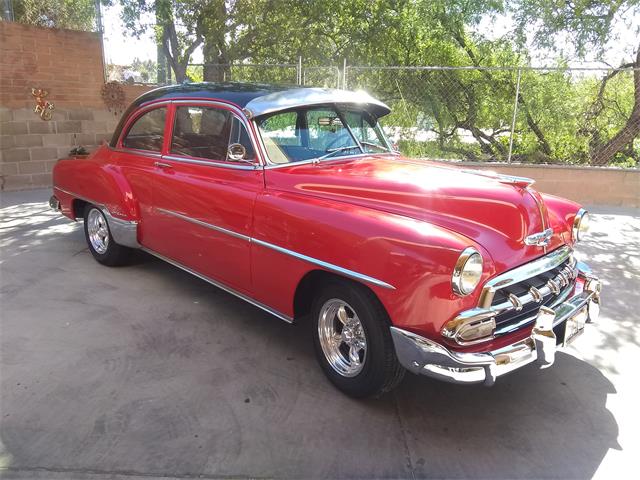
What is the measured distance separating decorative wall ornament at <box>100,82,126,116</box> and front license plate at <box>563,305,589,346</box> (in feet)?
30.2

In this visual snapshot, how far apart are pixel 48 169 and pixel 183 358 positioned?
7.09m

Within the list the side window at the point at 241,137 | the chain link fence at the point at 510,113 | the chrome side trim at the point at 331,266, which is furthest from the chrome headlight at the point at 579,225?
the chain link fence at the point at 510,113

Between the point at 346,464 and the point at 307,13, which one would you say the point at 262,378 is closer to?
the point at 346,464

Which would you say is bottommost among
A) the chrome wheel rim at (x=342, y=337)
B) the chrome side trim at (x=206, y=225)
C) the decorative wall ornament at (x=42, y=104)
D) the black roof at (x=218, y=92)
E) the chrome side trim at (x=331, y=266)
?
the chrome wheel rim at (x=342, y=337)

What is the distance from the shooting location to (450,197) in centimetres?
287

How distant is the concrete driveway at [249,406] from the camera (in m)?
2.46

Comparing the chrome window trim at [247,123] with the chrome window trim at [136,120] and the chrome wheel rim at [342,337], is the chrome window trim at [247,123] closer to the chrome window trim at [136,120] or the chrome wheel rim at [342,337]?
the chrome window trim at [136,120]

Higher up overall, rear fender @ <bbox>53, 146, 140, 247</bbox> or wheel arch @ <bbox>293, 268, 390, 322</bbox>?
rear fender @ <bbox>53, 146, 140, 247</bbox>

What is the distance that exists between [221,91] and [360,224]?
193cm

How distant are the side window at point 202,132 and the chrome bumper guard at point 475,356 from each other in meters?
2.07

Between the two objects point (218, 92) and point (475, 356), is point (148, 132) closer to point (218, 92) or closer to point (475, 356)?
point (218, 92)

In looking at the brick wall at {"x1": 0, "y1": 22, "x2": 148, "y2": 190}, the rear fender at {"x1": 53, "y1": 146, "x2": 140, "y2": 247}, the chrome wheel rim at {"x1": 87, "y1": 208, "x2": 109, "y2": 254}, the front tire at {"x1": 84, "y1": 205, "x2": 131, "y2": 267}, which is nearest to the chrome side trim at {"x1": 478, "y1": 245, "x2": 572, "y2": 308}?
the rear fender at {"x1": 53, "y1": 146, "x2": 140, "y2": 247}

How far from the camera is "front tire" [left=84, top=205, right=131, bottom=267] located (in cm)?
500

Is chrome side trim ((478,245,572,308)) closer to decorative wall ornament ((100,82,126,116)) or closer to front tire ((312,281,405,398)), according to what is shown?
front tire ((312,281,405,398))
